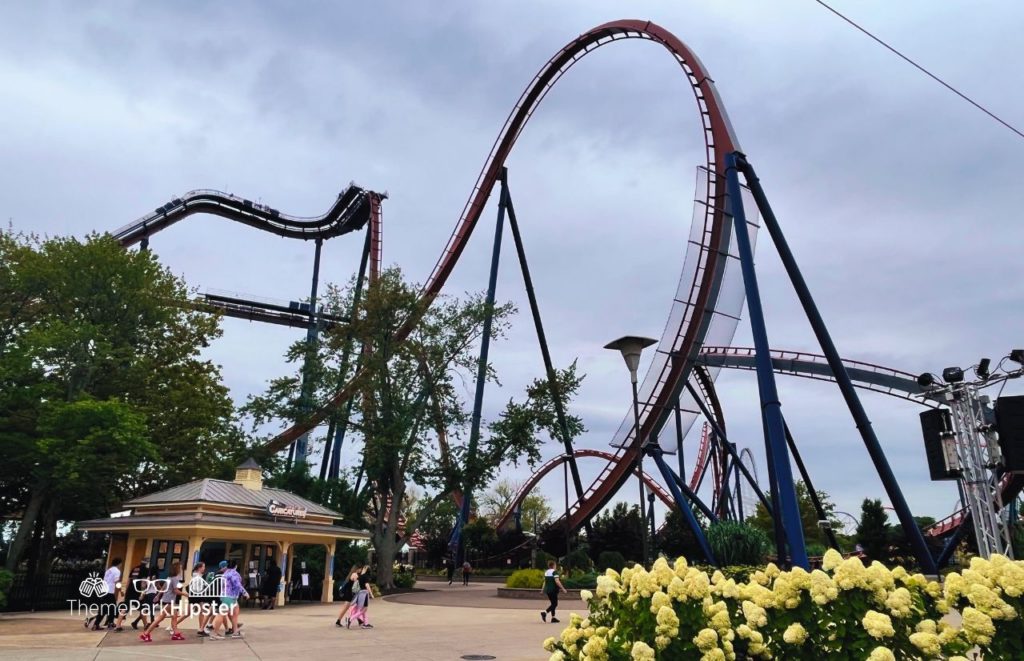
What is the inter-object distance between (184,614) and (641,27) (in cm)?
2638

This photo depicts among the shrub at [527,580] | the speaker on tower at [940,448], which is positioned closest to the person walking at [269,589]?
the shrub at [527,580]

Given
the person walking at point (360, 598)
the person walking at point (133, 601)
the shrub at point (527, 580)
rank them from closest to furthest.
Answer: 1. the person walking at point (133, 601)
2. the person walking at point (360, 598)
3. the shrub at point (527, 580)

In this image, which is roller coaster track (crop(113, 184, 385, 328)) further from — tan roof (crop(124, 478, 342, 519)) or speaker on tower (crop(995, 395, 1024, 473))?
speaker on tower (crop(995, 395, 1024, 473))

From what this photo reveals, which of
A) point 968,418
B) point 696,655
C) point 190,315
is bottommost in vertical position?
point 696,655

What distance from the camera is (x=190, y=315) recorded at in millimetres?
29859

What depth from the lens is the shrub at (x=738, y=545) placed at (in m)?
24.1

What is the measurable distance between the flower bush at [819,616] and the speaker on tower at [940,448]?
14.5 meters

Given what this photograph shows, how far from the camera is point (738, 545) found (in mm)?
24109

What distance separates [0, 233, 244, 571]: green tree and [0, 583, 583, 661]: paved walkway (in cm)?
572

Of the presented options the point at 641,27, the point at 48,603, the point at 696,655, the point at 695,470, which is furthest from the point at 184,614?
the point at 695,470

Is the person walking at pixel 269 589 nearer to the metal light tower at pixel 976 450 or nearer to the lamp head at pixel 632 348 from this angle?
the lamp head at pixel 632 348

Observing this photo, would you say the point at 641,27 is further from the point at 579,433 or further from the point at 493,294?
the point at 579,433

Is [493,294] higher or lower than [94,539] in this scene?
higher

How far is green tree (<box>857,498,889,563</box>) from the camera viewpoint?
30.1 meters
